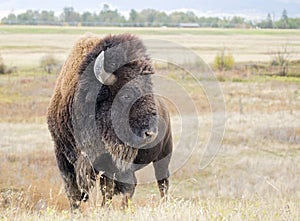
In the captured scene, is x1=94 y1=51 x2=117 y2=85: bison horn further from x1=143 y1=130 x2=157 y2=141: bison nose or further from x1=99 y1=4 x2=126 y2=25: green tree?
x1=99 y1=4 x2=126 y2=25: green tree

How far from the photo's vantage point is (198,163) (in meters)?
18.1

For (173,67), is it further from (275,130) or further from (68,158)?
(68,158)

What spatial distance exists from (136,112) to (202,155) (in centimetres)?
1132

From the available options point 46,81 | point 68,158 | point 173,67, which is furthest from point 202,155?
point 173,67

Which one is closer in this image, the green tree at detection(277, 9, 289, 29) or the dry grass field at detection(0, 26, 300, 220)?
the dry grass field at detection(0, 26, 300, 220)

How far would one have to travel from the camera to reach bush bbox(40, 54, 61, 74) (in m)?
53.9

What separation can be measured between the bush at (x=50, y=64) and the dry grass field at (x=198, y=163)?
5969mm

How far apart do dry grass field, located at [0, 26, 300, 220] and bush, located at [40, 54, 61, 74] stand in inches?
235

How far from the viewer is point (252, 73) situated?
179ft

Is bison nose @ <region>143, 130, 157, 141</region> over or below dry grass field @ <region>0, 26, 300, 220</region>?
over

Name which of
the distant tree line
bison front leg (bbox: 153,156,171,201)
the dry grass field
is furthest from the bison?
the distant tree line

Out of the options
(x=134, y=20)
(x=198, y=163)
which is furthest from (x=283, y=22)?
(x=198, y=163)

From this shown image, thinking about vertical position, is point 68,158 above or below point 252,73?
above

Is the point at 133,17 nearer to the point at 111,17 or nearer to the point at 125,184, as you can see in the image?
the point at 111,17
